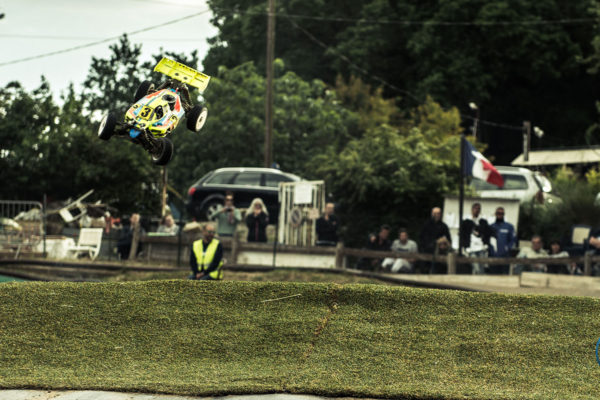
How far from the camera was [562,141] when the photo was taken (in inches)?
1975

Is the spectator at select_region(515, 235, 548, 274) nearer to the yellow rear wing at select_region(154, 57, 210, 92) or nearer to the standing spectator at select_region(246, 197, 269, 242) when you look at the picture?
the standing spectator at select_region(246, 197, 269, 242)

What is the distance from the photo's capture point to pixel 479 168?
2298 cm

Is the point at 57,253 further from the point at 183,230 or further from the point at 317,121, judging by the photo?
the point at 317,121

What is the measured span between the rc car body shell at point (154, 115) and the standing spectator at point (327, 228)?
36.0 feet

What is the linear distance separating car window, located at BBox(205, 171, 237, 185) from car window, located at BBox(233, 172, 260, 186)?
0.17m

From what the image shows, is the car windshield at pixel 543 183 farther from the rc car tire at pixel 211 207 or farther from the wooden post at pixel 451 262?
the rc car tire at pixel 211 207

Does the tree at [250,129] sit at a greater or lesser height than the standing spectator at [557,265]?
greater

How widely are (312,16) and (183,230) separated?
27.8m

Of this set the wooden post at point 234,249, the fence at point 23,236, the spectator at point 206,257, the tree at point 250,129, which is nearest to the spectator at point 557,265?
the wooden post at point 234,249

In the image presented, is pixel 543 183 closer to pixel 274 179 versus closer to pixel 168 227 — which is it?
pixel 274 179

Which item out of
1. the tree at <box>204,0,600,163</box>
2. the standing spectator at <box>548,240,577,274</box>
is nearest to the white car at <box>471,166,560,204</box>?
the standing spectator at <box>548,240,577,274</box>

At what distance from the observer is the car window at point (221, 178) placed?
27.3 m

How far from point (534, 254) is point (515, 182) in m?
6.02

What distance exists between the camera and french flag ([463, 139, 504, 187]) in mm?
22906
